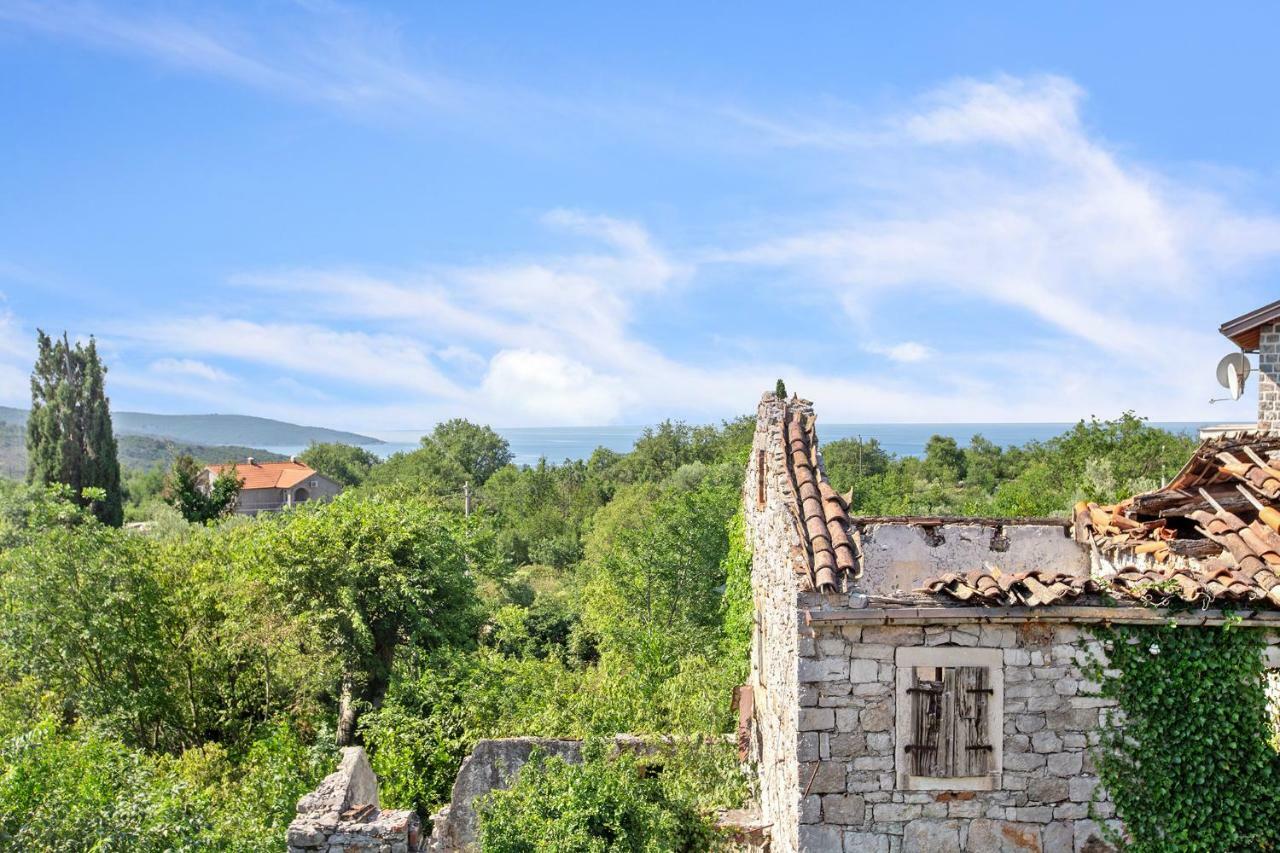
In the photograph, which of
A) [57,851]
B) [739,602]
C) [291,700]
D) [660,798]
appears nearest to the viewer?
[57,851]

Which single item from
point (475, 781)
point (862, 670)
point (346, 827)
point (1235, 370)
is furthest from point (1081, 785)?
point (1235, 370)

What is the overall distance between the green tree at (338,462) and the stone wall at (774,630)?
84.6m

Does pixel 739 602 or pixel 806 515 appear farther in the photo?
pixel 739 602

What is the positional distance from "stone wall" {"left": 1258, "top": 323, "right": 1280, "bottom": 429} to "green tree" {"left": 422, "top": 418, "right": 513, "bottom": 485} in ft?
233

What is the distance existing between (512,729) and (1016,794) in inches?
377

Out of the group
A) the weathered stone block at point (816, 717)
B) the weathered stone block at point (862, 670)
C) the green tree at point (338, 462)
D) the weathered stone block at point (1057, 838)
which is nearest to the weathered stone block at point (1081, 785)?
the weathered stone block at point (1057, 838)

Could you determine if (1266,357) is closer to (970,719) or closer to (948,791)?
(970,719)

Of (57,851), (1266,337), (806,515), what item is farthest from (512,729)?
(1266,337)

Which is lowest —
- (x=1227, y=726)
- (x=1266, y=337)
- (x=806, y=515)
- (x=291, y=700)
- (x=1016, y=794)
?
(x=291, y=700)

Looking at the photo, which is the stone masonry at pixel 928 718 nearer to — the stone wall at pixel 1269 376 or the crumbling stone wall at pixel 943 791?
the crumbling stone wall at pixel 943 791

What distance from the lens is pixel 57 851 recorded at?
799 centimetres

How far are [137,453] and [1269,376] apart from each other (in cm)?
13877

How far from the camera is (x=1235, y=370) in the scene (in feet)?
49.3

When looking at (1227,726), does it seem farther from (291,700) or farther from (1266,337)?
(291,700)
